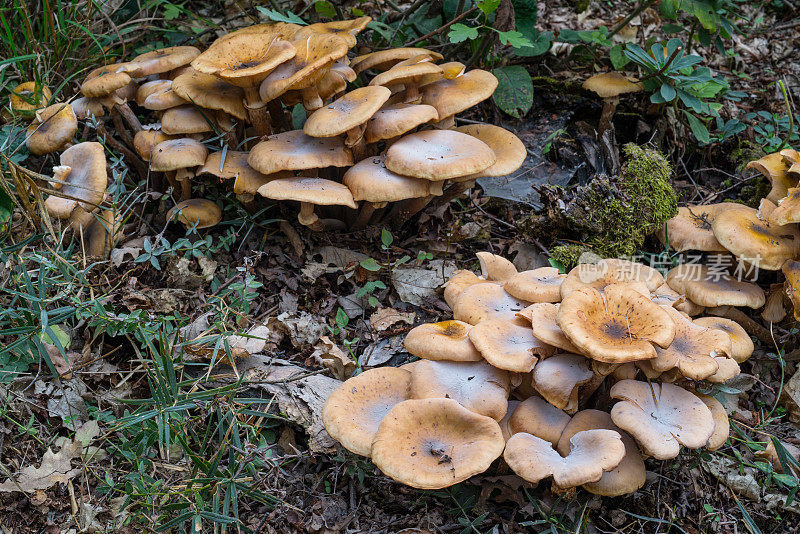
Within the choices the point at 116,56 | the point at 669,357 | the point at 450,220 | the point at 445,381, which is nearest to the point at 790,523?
the point at 669,357

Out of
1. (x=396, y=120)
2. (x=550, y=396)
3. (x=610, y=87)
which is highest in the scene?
(x=396, y=120)

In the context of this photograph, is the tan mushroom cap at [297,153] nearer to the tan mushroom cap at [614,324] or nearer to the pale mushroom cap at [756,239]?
the tan mushroom cap at [614,324]

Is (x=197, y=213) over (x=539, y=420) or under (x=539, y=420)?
over

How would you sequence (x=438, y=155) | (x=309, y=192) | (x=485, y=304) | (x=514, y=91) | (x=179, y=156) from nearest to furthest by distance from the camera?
(x=485, y=304) < (x=309, y=192) < (x=438, y=155) < (x=179, y=156) < (x=514, y=91)

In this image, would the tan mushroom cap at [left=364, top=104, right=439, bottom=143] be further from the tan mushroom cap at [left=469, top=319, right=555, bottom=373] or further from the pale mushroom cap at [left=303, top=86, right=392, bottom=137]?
the tan mushroom cap at [left=469, top=319, right=555, bottom=373]

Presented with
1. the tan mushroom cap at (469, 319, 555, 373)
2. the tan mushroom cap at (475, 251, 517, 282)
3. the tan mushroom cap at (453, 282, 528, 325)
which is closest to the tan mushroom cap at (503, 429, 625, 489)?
the tan mushroom cap at (469, 319, 555, 373)

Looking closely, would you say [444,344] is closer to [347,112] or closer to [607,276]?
[607,276]

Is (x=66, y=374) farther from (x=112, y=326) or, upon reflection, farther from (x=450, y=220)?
(x=450, y=220)

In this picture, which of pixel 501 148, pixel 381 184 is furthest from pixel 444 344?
pixel 501 148
